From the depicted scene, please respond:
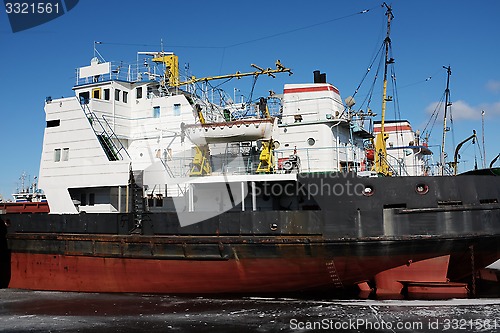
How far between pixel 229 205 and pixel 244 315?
3.76m

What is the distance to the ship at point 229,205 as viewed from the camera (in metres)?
11.6

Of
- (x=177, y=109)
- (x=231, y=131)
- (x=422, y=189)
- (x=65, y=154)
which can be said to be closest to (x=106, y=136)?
(x=65, y=154)

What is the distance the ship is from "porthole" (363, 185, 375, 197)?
0.04 metres

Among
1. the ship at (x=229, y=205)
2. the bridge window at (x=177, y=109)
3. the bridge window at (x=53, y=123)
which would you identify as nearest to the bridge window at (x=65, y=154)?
the ship at (x=229, y=205)

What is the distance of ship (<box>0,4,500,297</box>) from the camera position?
1160 centimetres

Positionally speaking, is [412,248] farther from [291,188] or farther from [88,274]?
[88,274]

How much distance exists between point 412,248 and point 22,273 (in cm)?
1274

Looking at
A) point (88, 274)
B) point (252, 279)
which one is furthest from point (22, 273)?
point (252, 279)

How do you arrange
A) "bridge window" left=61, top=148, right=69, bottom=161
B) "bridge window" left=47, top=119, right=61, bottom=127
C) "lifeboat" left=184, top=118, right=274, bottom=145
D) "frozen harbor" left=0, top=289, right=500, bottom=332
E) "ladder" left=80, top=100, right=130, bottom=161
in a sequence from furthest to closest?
"bridge window" left=47, top=119, right=61, bottom=127 → "bridge window" left=61, top=148, right=69, bottom=161 → "ladder" left=80, top=100, right=130, bottom=161 → "lifeboat" left=184, top=118, right=274, bottom=145 → "frozen harbor" left=0, top=289, right=500, bottom=332

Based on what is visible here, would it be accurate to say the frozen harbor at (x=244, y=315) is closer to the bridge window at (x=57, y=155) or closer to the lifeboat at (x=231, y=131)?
the lifeboat at (x=231, y=131)

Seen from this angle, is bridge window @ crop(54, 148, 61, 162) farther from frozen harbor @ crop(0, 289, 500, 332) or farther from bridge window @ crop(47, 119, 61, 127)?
frozen harbor @ crop(0, 289, 500, 332)

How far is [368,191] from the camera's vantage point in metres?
11.9

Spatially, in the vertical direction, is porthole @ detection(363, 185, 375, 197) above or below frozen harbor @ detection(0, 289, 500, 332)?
above

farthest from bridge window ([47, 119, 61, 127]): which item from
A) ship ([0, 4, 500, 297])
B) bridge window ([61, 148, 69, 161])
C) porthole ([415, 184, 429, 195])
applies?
porthole ([415, 184, 429, 195])
